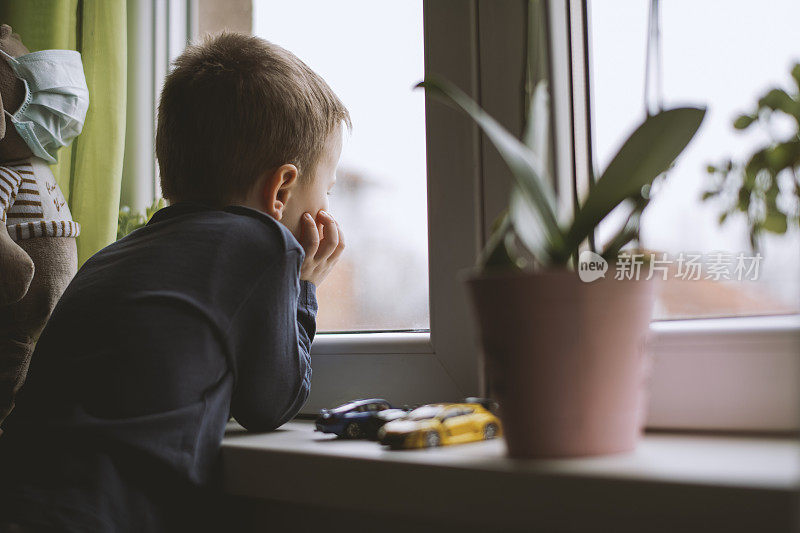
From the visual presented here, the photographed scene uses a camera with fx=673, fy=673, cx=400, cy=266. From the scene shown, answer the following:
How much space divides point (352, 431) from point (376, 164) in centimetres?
46

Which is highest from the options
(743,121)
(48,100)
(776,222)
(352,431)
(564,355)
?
(48,100)

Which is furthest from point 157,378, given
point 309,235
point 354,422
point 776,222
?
point 776,222

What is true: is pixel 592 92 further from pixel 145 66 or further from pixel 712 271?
pixel 145 66

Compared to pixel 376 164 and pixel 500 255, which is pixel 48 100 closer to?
pixel 376 164

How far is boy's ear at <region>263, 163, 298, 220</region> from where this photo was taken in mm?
872

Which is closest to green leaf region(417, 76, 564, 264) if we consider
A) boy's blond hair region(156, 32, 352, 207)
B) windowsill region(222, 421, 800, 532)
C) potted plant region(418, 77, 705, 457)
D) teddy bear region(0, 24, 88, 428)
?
potted plant region(418, 77, 705, 457)

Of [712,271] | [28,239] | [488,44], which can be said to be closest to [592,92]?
[488,44]

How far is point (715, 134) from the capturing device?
69cm

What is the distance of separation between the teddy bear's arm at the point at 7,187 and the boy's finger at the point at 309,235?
44cm

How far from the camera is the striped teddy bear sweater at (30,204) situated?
0.98 metres

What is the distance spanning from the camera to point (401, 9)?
1.01 m

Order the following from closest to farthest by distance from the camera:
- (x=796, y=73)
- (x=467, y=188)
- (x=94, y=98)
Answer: (x=796, y=73), (x=467, y=188), (x=94, y=98)

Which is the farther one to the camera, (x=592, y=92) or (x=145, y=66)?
(x=145, y=66)

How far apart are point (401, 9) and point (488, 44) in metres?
0.24
